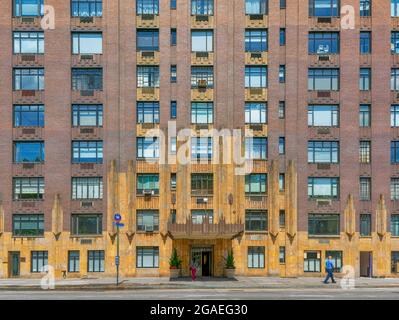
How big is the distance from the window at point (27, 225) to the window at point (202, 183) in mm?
14259

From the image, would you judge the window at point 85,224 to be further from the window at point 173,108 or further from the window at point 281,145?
the window at point 281,145

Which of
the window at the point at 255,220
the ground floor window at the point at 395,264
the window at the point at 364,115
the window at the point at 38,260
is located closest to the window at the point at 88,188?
the window at the point at 38,260

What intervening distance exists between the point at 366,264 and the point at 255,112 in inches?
694

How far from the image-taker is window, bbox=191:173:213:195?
4338 cm

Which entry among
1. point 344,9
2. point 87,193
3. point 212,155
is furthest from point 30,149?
point 344,9

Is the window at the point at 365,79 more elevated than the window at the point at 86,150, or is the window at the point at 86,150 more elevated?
the window at the point at 365,79

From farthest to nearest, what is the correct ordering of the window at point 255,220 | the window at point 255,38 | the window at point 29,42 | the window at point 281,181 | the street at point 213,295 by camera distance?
the window at point 255,38, the window at point 29,42, the window at point 281,181, the window at point 255,220, the street at point 213,295

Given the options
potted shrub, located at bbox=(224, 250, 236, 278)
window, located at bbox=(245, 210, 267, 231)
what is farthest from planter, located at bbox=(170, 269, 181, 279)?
window, located at bbox=(245, 210, 267, 231)

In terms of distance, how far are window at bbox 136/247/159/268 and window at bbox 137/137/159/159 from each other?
849 cm

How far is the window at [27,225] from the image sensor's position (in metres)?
43.2

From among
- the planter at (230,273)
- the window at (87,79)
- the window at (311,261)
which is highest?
the window at (87,79)

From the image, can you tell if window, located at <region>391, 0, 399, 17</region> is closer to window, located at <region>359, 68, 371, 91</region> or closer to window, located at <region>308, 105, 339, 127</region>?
window, located at <region>359, 68, 371, 91</region>

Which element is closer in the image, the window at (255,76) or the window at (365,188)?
the window at (365,188)
